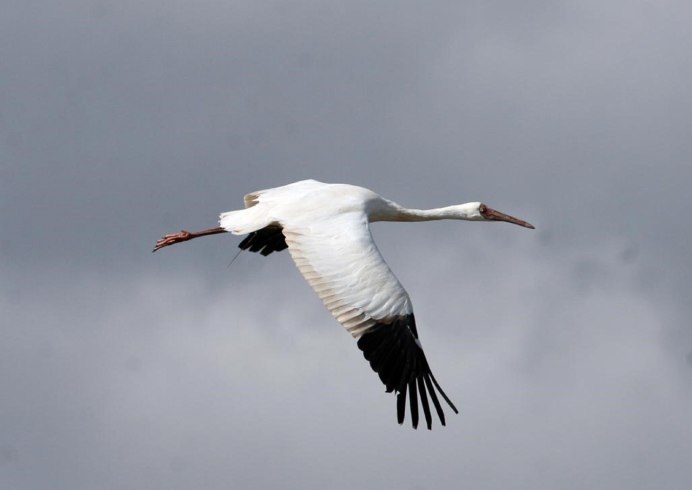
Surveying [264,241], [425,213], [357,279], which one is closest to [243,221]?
[264,241]

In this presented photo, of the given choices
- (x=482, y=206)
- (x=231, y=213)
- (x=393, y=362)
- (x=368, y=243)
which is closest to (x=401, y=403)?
(x=393, y=362)

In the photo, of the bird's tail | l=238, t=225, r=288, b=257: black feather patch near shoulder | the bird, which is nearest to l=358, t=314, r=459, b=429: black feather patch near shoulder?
the bird

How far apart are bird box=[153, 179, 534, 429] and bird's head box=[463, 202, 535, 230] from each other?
13.3ft

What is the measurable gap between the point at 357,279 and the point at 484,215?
657cm

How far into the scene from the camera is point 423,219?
114ft

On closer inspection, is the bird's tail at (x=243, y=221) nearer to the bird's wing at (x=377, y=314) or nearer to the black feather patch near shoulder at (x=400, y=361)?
the bird's wing at (x=377, y=314)

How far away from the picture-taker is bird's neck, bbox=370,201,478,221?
3331 cm

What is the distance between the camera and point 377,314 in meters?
29.8

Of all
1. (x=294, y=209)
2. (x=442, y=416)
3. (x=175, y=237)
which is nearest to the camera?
(x=442, y=416)

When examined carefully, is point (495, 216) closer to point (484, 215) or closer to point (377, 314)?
point (484, 215)

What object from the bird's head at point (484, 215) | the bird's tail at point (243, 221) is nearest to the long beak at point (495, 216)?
the bird's head at point (484, 215)

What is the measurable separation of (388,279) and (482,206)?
6313 mm

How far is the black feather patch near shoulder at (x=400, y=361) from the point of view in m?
29.9

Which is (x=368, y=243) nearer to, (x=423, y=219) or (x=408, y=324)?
(x=408, y=324)
